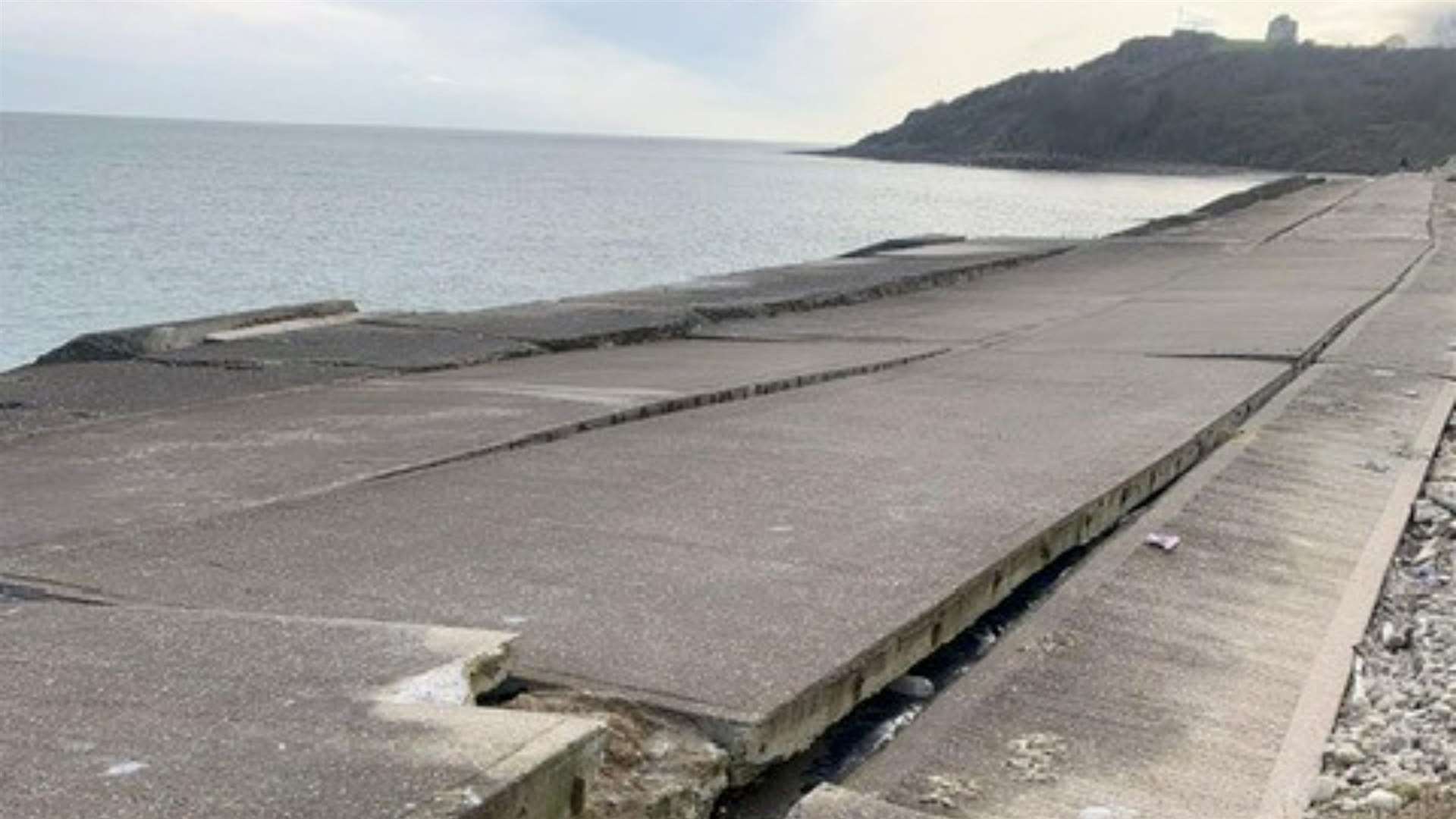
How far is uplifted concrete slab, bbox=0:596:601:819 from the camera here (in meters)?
2.52

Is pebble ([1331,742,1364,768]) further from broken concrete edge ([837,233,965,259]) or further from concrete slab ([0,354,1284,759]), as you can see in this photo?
broken concrete edge ([837,233,965,259])

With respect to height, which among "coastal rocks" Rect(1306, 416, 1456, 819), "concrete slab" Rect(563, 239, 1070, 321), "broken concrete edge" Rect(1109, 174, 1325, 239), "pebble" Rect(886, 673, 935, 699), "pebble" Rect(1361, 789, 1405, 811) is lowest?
"coastal rocks" Rect(1306, 416, 1456, 819)

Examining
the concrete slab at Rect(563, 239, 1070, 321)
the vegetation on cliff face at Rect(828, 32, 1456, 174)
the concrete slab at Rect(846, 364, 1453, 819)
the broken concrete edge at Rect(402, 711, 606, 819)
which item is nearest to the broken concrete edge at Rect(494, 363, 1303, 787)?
the concrete slab at Rect(846, 364, 1453, 819)

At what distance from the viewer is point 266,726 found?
2809mm

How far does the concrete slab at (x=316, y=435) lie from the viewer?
499cm

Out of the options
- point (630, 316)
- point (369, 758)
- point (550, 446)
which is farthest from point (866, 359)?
point (369, 758)

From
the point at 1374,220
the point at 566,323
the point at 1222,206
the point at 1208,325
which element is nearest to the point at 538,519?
the point at 566,323

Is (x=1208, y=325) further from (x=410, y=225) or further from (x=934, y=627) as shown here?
(x=410, y=225)

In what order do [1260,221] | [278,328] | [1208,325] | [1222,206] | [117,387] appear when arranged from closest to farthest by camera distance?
1. [117,387]
2. [278,328]
3. [1208,325]
4. [1260,221]
5. [1222,206]

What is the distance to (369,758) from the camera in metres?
2.67

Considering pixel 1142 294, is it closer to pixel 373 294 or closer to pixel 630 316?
pixel 630 316

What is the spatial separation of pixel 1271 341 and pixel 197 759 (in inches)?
352

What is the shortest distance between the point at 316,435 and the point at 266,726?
3671mm

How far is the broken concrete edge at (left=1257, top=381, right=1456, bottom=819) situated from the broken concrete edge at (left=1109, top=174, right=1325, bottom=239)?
61.7ft
